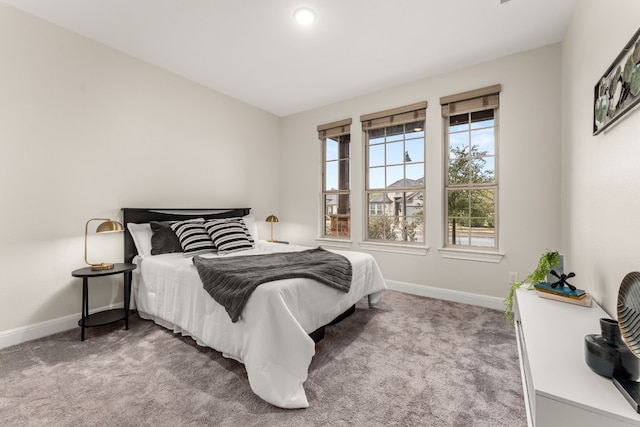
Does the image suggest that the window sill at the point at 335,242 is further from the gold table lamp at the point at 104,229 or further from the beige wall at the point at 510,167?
the gold table lamp at the point at 104,229

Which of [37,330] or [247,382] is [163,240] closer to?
[37,330]

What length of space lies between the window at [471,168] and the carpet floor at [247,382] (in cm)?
112

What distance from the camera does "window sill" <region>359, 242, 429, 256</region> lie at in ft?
11.7

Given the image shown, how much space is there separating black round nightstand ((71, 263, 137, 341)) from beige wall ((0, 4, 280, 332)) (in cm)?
24

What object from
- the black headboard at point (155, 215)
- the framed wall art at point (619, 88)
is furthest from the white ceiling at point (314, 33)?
the black headboard at point (155, 215)

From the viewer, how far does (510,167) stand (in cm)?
303

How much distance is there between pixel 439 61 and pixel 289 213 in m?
2.98

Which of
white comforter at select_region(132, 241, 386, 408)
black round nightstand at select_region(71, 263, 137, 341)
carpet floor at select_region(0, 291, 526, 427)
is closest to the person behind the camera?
carpet floor at select_region(0, 291, 526, 427)

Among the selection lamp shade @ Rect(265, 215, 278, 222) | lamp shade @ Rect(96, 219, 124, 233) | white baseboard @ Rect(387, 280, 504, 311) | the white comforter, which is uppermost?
lamp shade @ Rect(265, 215, 278, 222)

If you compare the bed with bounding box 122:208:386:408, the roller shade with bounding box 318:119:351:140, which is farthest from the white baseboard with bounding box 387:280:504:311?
the roller shade with bounding box 318:119:351:140

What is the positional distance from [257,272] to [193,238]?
1269 millimetres

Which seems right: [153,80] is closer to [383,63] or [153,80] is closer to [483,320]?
[383,63]

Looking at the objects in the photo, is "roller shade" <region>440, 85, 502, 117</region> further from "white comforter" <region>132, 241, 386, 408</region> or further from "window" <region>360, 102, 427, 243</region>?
"white comforter" <region>132, 241, 386, 408</region>

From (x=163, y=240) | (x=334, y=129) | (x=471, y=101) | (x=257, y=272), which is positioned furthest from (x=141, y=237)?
(x=471, y=101)
